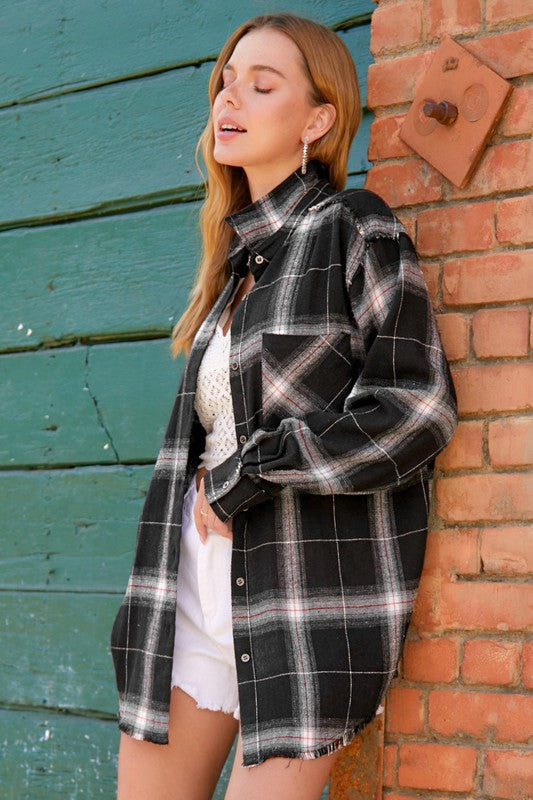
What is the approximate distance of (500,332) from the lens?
1.93 m

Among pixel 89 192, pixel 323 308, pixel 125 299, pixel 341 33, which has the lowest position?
pixel 125 299

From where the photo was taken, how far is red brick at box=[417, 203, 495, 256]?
1.97 meters

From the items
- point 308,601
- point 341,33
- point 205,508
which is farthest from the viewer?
point 341,33

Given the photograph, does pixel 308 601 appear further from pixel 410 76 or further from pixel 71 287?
pixel 71 287

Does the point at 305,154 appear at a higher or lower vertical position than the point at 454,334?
higher

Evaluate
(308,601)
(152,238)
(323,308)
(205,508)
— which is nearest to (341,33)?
(152,238)

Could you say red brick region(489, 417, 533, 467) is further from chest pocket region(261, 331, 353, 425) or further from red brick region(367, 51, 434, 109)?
red brick region(367, 51, 434, 109)

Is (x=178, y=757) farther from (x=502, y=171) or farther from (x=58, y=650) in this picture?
(x=502, y=171)

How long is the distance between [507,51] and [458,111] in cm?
14

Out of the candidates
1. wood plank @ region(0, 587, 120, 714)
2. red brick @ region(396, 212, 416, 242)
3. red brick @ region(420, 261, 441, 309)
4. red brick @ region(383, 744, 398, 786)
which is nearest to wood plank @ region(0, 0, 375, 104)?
red brick @ region(396, 212, 416, 242)

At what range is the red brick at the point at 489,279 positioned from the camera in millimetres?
1925

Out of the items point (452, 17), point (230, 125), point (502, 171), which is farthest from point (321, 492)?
point (452, 17)

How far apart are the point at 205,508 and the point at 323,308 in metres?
0.43

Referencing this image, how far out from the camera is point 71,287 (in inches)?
115
